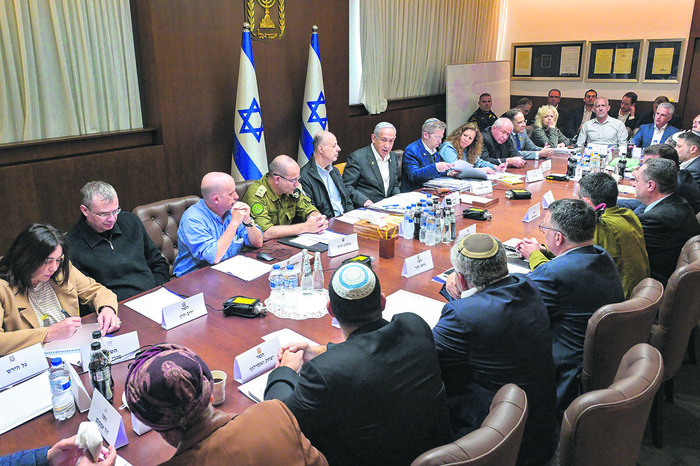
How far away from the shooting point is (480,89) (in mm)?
8406

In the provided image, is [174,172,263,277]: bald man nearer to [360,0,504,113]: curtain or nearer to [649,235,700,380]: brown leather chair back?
[649,235,700,380]: brown leather chair back

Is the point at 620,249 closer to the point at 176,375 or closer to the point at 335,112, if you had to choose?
the point at 176,375

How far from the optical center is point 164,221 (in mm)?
3467

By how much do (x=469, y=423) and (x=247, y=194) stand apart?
91.1 inches

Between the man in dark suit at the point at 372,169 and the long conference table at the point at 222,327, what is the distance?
109cm

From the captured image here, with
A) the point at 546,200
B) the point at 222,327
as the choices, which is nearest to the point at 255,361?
the point at 222,327

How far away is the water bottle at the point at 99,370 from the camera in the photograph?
1.65m

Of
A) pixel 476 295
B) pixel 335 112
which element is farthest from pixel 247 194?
pixel 335 112

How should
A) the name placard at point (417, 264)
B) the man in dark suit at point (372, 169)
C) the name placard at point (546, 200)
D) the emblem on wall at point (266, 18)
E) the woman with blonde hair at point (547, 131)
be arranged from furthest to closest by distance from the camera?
the woman with blonde hair at point (547, 131) < the emblem on wall at point (266, 18) < the man in dark suit at point (372, 169) < the name placard at point (546, 200) < the name placard at point (417, 264)

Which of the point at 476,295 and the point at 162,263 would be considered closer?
the point at 476,295

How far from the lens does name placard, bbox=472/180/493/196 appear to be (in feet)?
14.5

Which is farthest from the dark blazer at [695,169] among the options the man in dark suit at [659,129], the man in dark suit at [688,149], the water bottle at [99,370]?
the water bottle at [99,370]

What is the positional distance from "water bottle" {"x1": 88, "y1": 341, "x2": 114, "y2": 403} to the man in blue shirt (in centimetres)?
360

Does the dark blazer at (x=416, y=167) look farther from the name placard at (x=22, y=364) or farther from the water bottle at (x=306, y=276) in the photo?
the name placard at (x=22, y=364)
